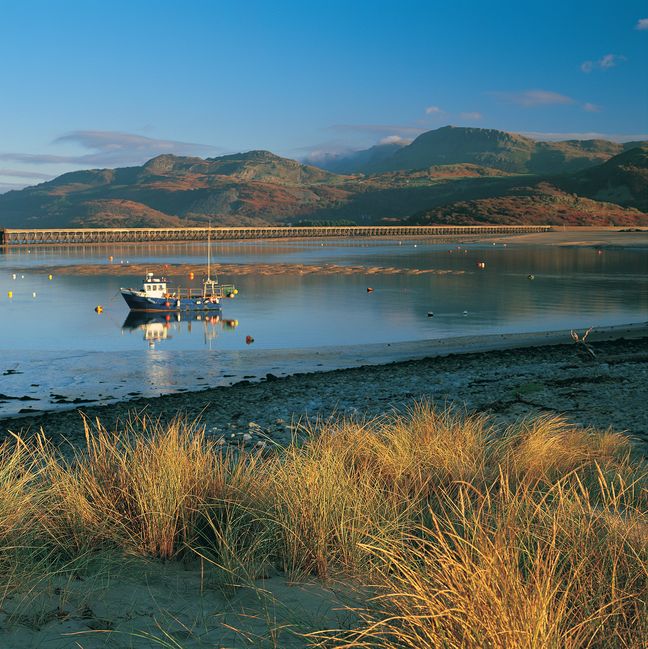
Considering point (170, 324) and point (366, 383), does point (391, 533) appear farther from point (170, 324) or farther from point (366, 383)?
point (170, 324)

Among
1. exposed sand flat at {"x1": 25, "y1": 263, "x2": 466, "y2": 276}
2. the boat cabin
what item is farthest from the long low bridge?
the boat cabin

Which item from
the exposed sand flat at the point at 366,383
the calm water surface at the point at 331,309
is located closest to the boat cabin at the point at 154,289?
the calm water surface at the point at 331,309

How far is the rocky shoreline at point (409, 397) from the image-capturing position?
12.3m

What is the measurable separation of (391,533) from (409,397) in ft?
31.1

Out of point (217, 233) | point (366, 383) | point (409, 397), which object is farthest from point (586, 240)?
point (409, 397)

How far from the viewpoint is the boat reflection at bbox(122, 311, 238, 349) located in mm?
32656

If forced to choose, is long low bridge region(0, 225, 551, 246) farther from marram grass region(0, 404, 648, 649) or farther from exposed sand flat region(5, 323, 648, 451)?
marram grass region(0, 404, 648, 649)

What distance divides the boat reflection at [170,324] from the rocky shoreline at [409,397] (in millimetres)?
12963

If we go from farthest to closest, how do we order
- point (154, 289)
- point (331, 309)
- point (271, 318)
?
point (331, 309), point (154, 289), point (271, 318)

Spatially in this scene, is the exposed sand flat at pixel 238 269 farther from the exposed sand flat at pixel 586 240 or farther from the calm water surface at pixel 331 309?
the exposed sand flat at pixel 586 240

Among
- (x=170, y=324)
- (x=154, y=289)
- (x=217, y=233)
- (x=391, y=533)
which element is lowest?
(x=170, y=324)

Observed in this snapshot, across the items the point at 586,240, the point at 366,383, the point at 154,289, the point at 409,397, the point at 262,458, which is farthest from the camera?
the point at 586,240

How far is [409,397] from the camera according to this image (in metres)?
15.2

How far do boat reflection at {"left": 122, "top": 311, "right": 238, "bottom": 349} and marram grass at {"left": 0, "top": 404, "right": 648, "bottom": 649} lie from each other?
77.9 feet
